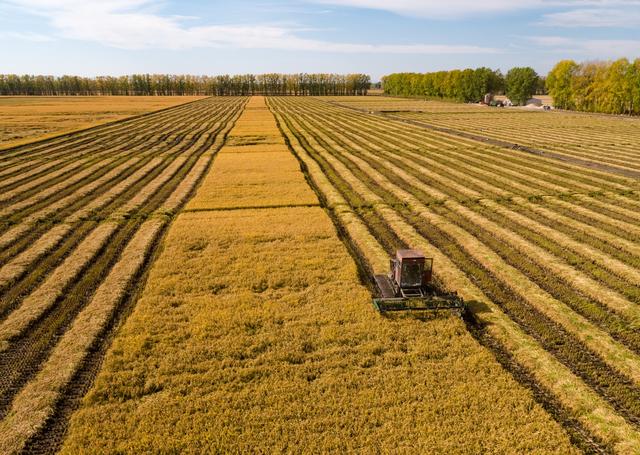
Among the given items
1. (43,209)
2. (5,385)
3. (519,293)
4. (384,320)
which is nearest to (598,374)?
(519,293)

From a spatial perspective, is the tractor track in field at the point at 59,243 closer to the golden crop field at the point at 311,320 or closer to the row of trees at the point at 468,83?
the golden crop field at the point at 311,320

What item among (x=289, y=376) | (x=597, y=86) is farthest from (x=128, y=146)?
(x=597, y=86)

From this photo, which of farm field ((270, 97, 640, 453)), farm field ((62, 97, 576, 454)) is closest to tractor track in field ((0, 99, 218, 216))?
farm field ((62, 97, 576, 454))

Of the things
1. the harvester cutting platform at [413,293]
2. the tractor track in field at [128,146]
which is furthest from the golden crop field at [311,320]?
the tractor track in field at [128,146]

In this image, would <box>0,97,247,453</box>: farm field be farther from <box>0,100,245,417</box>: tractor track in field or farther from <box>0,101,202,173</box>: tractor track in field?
<box>0,101,202,173</box>: tractor track in field

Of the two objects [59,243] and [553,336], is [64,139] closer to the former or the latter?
[59,243]
